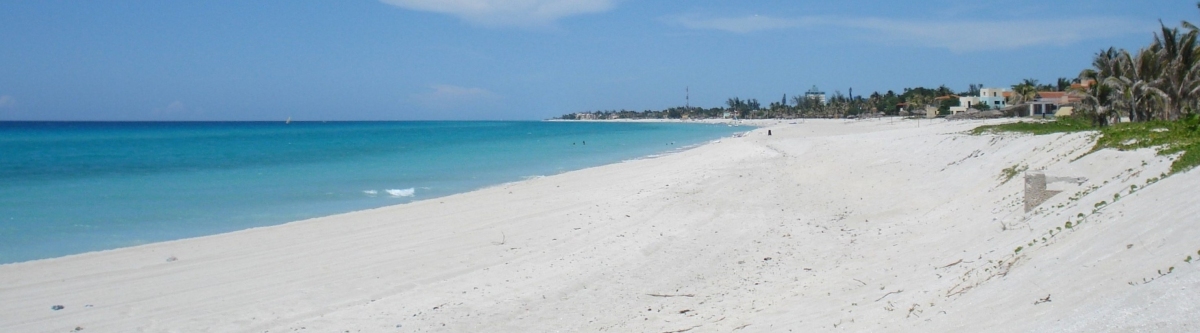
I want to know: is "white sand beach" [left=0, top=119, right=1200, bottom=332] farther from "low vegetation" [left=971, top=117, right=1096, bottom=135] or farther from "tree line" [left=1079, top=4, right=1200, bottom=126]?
"tree line" [left=1079, top=4, right=1200, bottom=126]

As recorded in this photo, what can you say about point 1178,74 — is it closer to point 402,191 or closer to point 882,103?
point 402,191

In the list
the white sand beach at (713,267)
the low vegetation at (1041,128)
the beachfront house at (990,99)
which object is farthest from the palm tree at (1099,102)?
the beachfront house at (990,99)

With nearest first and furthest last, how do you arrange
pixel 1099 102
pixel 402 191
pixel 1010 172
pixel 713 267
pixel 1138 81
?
pixel 713 267, pixel 1010 172, pixel 402 191, pixel 1138 81, pixel 1099 102

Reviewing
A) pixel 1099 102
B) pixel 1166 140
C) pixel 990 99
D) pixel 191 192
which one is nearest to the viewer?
pixel 1166 140

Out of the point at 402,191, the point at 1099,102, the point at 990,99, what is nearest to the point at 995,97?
the point at 990,99

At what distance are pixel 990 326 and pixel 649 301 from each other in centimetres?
418

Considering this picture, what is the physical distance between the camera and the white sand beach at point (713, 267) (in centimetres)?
627

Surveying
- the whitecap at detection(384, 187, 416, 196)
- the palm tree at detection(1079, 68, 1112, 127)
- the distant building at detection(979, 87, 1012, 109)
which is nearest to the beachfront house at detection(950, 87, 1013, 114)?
the distant building at detection(979, 87, 1012, 109)

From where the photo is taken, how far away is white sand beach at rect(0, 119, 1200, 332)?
6.27 metres

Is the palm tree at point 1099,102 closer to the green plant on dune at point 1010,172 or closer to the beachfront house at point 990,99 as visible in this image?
the green plant on dune at point 1010,172

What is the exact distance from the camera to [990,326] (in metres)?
5.64

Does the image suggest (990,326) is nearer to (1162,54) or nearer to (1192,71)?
(1192,71)

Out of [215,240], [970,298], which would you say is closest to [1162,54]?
[970,298]

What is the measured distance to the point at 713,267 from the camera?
35.2ft
